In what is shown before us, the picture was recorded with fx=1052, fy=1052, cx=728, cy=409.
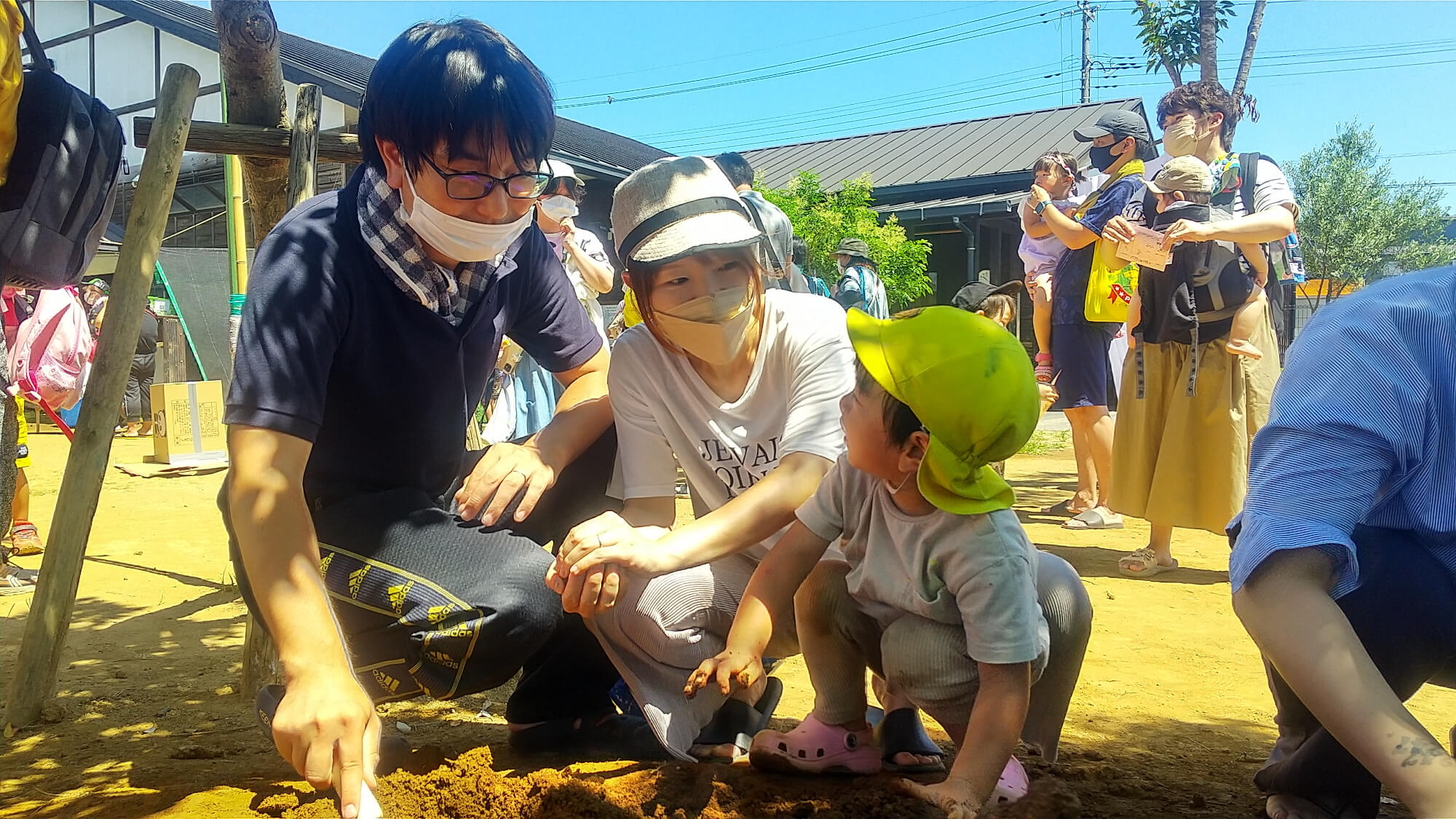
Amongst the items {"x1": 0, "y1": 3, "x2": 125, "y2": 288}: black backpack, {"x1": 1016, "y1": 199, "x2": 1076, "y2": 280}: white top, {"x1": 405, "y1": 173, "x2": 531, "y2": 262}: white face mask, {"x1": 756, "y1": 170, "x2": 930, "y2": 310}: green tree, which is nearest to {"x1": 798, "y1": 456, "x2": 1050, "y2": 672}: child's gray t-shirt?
{"x1": 405, "y1": 173, "x2": 531, "y2": 262}: white face mask

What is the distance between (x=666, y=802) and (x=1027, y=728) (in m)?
0.76

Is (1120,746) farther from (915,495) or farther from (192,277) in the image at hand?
(192,277)

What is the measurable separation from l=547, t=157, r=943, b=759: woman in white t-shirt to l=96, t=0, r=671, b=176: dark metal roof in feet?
35.1

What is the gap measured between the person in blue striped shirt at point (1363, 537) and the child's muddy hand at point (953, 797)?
0.50m

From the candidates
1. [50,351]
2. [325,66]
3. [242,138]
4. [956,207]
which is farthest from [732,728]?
[325,66]

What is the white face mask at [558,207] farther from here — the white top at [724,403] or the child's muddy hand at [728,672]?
the child's muddy hand at [728,672]

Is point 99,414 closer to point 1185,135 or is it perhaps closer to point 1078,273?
point 1185,135

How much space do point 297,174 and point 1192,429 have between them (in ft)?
11.5

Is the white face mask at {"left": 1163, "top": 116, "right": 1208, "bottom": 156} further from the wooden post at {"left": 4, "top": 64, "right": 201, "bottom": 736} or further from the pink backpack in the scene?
the pink backpack

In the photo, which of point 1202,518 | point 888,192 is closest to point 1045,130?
point 888,192

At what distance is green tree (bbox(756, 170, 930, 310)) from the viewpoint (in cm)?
1320

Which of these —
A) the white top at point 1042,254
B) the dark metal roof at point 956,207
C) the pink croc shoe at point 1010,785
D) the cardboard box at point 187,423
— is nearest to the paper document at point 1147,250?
the white top at point 1042,254

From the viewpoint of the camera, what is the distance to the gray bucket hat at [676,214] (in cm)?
223

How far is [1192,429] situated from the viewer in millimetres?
4355
